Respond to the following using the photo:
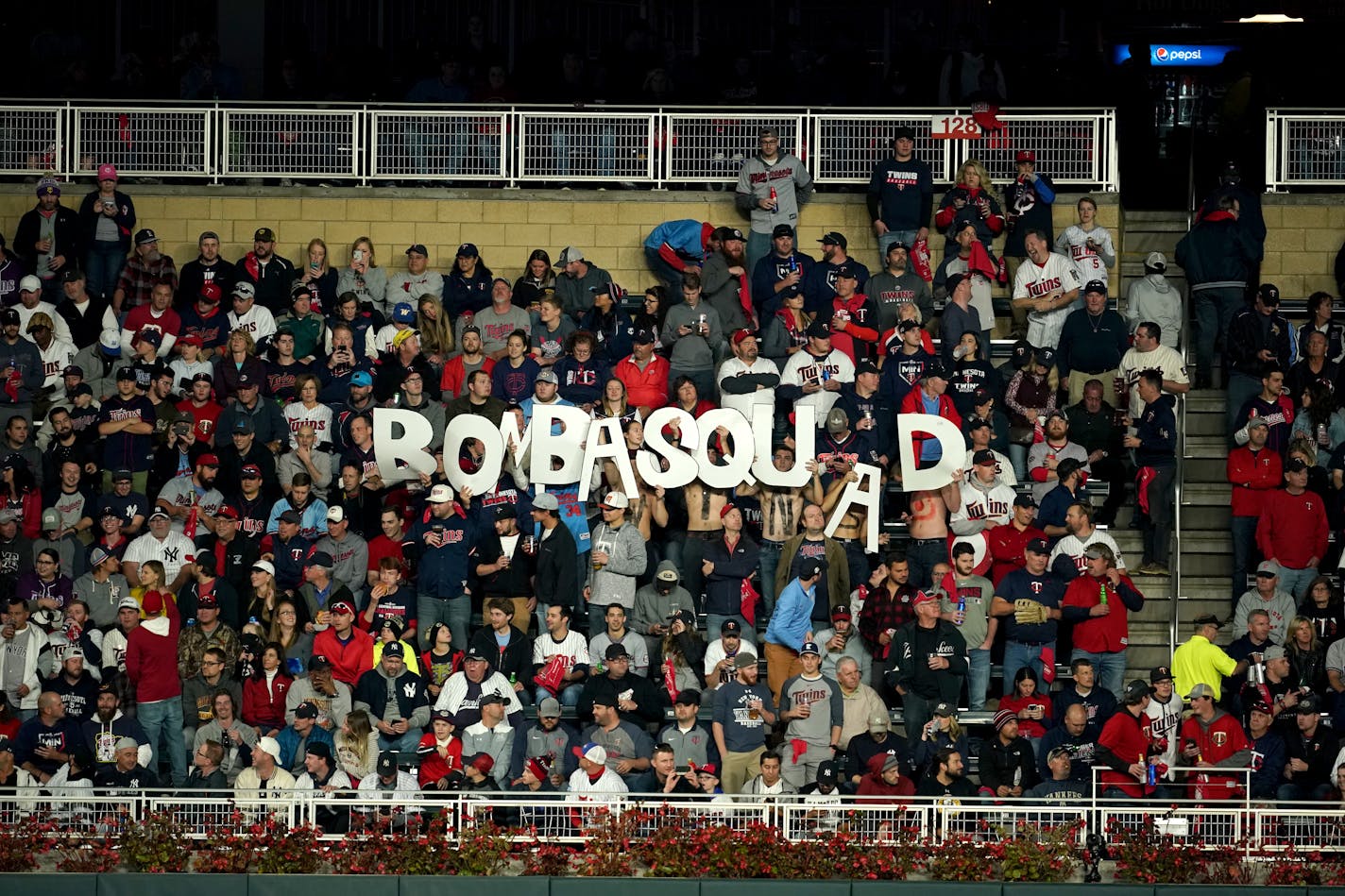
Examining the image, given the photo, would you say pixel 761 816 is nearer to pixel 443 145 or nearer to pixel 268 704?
pixel 268 704

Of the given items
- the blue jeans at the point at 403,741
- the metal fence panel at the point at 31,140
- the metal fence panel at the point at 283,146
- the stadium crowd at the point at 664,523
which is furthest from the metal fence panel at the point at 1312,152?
the metal fence panel at the point at 31,140

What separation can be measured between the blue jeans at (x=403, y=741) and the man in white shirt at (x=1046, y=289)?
7.46 meters

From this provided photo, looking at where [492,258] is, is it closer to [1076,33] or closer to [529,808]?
[529,808]

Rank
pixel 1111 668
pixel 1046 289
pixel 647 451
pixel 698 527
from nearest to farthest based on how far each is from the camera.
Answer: pixel 1111 668 → pixel 698 527 → pixel 647 451 → pixel 1046 289

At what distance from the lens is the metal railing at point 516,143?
25422 mm

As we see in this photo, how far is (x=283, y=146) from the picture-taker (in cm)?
2608

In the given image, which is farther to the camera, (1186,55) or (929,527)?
(1186,55)

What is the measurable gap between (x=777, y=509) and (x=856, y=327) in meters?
2.25

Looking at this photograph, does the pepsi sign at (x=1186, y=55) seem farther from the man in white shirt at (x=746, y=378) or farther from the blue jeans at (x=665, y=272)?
the man in white shirt at (x=746, y=378)

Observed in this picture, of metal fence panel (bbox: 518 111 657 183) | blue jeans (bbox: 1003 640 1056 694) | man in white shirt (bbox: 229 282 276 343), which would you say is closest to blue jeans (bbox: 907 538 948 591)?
blue jeans (bbox: 1003 640 1056 694)

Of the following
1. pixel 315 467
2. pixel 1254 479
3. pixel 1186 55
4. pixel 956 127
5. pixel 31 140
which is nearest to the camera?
pixel 1254 479

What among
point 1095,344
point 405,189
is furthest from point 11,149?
point 1095,344

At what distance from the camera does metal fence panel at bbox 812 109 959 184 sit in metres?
25.4

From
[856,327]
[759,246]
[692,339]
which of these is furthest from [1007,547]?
[759,246]
